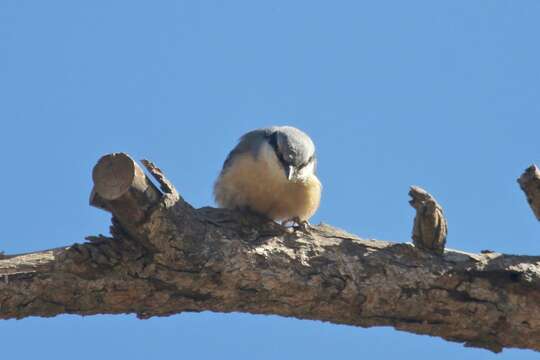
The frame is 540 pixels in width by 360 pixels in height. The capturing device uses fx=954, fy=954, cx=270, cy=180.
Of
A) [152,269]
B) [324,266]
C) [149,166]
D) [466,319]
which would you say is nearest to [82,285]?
[152,269]

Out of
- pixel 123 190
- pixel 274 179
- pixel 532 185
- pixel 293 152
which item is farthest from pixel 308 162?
pixel 123 190

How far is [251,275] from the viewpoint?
553 cm

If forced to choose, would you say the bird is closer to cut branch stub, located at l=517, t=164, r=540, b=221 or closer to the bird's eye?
the bird's eye

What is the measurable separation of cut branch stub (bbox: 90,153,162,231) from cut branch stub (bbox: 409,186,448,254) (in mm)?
1527

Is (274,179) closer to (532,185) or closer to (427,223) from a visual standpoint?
(427,223)

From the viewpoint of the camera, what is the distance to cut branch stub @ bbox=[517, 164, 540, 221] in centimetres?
565

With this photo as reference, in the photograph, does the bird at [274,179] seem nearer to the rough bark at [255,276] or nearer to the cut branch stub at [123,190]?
the rough bark at [255,276]

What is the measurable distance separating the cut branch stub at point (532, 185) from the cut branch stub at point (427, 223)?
52 centimetres

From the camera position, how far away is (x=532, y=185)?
5699 mm

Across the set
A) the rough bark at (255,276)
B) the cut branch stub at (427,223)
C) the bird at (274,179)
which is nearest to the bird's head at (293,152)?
the bird at (274,179)

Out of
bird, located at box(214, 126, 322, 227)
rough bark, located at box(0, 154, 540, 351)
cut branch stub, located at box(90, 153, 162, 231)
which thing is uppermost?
bird, located at box(214, 126, 322, 227)

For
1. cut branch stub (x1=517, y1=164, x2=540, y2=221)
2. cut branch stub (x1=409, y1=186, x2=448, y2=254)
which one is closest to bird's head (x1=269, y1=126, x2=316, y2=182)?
cut branch stub (x1=409, y1=186, x2=448, y2=254)

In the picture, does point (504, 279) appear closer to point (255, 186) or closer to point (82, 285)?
point (255, 186)

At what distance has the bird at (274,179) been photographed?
6.96m
